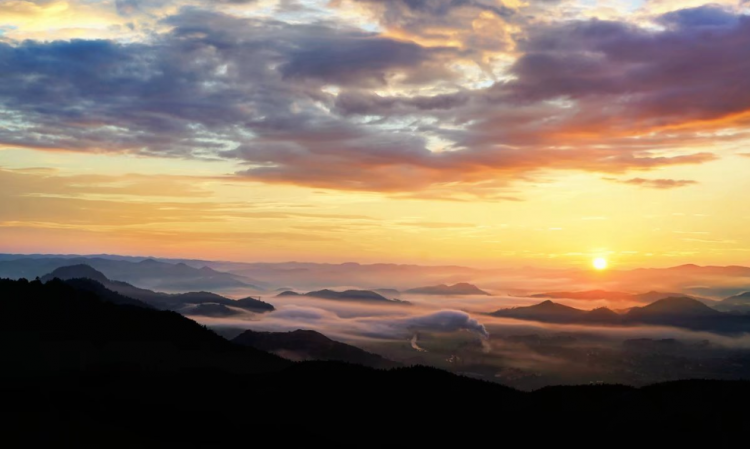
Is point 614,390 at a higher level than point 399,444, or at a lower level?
higher

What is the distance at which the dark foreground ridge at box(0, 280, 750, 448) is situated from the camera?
399 feet

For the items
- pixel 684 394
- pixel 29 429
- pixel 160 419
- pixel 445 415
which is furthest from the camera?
pixel 445 415

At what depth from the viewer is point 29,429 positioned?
109125 millimetres

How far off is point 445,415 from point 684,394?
53420 millimetres

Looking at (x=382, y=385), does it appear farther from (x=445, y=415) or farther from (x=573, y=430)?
(x=573, y=430)

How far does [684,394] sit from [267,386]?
9799 centimetres

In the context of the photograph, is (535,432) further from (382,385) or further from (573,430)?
(382,385)

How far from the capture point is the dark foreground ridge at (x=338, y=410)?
121625 mm

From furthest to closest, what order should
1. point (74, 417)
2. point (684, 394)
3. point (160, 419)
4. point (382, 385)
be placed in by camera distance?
1. point (382, 385)
2. point (684, 394)
3. point (160, 419)
4. point (74, 417)

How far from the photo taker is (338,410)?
500 feet

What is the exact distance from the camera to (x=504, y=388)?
172375 mm

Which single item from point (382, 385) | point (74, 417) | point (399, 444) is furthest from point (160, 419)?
point (382, 385)

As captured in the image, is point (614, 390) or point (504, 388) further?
point (504, 388)

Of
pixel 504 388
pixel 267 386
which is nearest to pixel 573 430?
pixel 504 388
